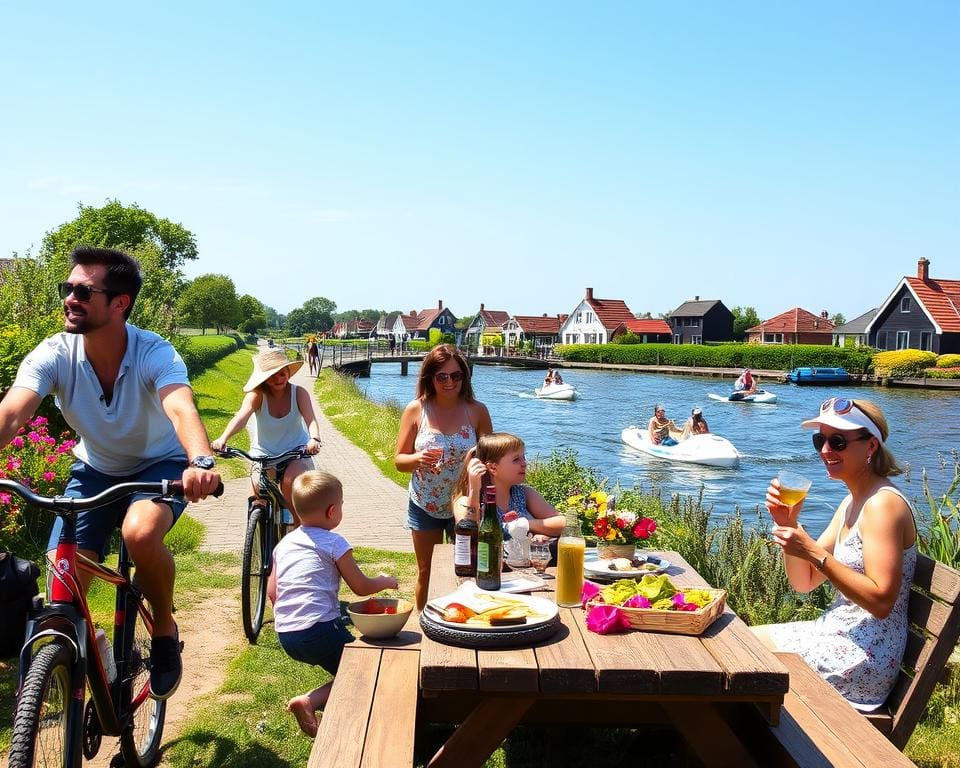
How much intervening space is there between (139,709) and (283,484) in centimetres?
219

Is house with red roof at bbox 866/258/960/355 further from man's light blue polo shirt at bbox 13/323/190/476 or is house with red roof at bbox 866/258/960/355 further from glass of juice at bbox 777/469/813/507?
man's light blue polo shirt at bbox 13/323/190/476

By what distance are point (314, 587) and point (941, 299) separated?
65.1 metres

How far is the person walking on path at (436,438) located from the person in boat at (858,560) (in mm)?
2290

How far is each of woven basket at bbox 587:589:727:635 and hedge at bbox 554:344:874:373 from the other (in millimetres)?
60429

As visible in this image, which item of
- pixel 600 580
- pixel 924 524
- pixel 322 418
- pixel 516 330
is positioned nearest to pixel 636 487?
pixel 924 524

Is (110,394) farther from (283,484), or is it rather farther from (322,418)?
(322,418)

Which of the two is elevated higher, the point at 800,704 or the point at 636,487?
the point at 800,704

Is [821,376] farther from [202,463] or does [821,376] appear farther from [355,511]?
[202,463]

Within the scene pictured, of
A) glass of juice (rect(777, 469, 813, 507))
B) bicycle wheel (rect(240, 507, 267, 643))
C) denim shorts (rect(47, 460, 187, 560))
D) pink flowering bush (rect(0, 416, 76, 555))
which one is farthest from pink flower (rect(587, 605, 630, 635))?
pink flowering bush (rect(0, 416, 76, 555))

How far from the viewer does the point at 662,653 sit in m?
2.75

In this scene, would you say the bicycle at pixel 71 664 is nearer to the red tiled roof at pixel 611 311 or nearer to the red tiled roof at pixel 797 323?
the red tiled roof at pixel 797 323

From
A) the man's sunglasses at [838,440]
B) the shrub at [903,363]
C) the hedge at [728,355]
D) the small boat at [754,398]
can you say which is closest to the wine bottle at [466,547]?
the man's sunglasses at [838,440]

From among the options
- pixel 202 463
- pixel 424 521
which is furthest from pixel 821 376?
pixel 202 463

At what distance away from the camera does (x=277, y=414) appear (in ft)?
20.4
